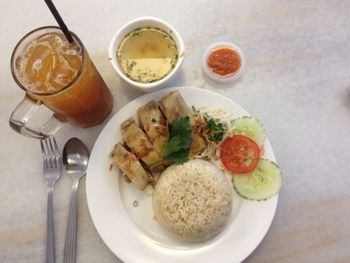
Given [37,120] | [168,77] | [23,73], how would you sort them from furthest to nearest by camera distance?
[37,120], [168,77], [23,73]

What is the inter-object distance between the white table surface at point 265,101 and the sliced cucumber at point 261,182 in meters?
0.16

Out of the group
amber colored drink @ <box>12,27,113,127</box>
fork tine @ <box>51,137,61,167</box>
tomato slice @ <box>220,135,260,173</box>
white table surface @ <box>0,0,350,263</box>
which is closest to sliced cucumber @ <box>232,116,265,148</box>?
tomato slice @ <box>220,135,260,173</box>

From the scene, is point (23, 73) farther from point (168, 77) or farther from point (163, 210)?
point (163, 210)

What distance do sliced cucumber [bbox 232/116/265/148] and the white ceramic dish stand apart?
322 millimetres

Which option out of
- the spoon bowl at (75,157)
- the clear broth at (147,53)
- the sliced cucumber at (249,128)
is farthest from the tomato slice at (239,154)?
the spoon bowl at (75,157)

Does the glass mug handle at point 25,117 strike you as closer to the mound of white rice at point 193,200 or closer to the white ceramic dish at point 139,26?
the white ceramic dish at point 139,26

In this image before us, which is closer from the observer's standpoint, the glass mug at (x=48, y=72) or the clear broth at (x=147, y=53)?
the glass mug at (x=48, y=72)

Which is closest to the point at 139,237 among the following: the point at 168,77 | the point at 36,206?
the point at 36,206

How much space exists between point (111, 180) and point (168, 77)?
0.45 metres

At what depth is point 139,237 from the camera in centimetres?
138

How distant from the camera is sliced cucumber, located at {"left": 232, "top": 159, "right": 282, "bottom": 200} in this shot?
1.37 meters

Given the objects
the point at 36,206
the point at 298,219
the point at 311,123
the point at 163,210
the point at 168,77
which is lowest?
the point at 298,219

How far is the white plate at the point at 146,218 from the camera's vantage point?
1.33 m

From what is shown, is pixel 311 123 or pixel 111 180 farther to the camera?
pixel 311 123
